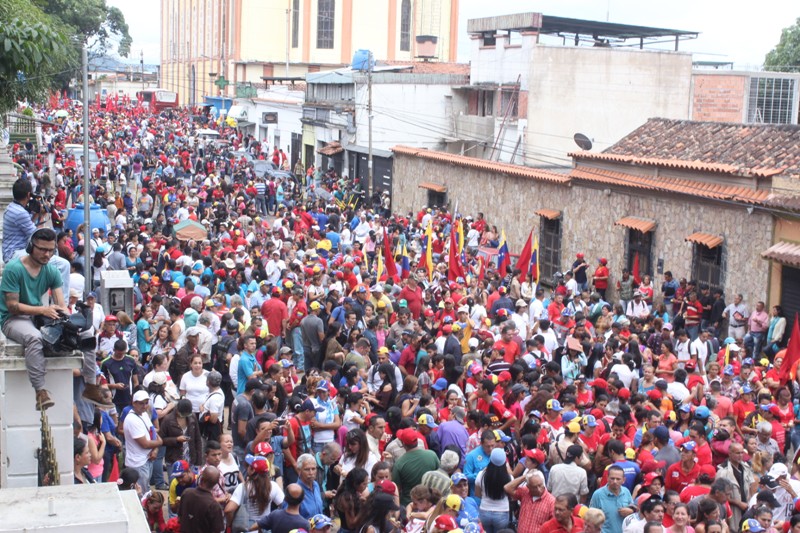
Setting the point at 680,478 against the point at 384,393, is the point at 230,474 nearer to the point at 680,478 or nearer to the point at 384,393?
the point at 384,393

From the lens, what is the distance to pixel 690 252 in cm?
2075

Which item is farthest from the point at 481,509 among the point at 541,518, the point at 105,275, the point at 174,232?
the point at 174,232

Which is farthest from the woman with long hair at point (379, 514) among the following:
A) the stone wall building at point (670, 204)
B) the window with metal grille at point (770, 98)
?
the window with metal grille at point (770, 98)

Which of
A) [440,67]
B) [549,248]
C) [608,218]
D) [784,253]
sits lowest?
[549,248]

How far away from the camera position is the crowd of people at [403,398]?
8.60 meters

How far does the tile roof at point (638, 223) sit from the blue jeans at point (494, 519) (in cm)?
1324

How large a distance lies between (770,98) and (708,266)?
Answer: 1863cm

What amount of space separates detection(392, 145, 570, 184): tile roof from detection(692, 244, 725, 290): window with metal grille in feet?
15.7

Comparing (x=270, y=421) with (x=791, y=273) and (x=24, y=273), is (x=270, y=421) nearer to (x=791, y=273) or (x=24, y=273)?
(x=24, y=273)

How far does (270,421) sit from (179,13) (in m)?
91.8

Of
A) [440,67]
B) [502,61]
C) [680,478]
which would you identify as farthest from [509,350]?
[440,67]

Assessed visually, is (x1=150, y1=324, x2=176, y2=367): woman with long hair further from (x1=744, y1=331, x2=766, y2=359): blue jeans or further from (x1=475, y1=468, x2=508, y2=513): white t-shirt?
(x1=744, y1=331, x2=766, y2=359): blue jeans

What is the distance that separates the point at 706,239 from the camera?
20047 millimetres

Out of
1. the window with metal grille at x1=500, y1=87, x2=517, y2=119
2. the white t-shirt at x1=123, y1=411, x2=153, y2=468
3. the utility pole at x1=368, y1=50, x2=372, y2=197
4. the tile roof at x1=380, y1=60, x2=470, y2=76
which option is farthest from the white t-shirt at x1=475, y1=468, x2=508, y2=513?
the tile roof at x1=380, y1=60, x2=470, y2=76
